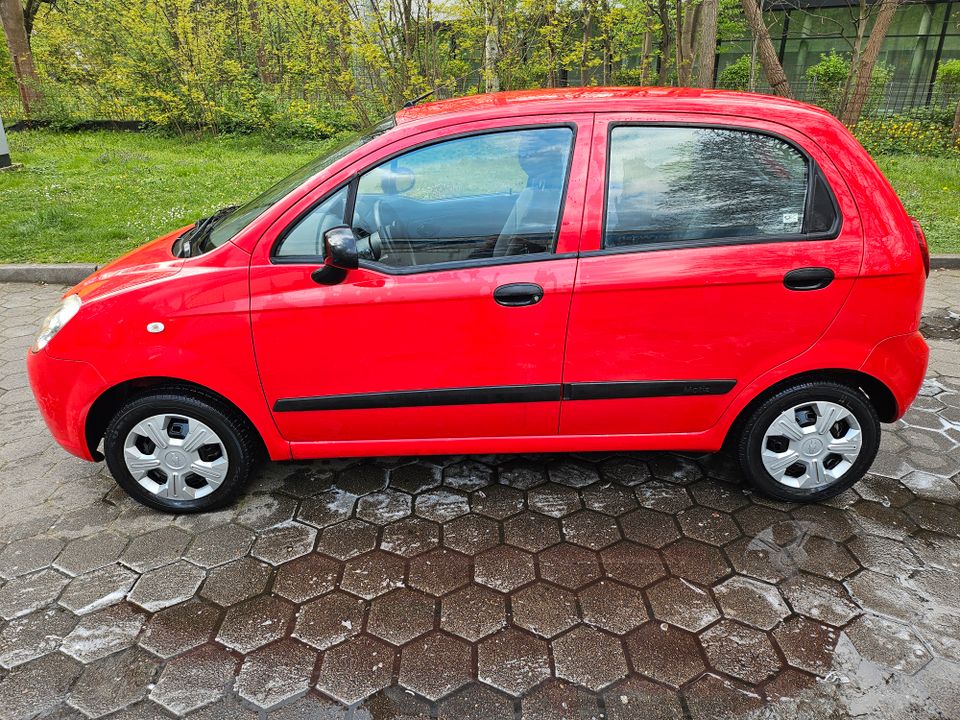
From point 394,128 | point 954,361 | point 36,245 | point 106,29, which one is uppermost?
point 106,29

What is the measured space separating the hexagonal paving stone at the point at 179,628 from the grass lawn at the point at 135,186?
16.7 feet

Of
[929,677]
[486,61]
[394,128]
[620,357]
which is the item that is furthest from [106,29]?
[929,677]

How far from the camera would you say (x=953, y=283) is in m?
6.20

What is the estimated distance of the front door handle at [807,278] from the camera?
9.03 feet

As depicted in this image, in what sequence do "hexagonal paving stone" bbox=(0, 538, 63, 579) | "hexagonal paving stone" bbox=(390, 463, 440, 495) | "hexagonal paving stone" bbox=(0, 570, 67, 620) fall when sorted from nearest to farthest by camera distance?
"hexagonal paving stone" bbox=(0, 570, 67, 620) → "hexagonal paving stone" bbox=(0, 538, 63, 579) → "hexagonal paving stone" bbox=(390, 463, 440, 495)

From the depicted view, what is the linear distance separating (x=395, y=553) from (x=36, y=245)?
20.3 ft

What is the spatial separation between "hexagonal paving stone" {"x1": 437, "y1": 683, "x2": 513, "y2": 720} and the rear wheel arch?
1.46 m

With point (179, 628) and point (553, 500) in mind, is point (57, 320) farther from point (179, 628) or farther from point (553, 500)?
point (553, 500)

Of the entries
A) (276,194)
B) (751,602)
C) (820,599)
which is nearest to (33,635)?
(276,194)

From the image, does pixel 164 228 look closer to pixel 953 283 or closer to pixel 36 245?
pixel 36 245

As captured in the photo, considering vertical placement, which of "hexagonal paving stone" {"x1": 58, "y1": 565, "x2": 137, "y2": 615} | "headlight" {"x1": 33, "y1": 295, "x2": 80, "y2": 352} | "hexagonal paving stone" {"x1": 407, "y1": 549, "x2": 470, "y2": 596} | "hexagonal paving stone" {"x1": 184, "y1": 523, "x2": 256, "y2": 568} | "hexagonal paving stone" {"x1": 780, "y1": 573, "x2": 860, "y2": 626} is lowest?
"hexagonal paving stone" {"x1": 780, "y1": 573, "x2": 860, "y2": 626}

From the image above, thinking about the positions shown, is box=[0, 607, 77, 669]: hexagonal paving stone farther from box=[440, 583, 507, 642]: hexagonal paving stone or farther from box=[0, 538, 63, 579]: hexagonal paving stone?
box=[440, 583, 507, 642]: hexagonal paving stone

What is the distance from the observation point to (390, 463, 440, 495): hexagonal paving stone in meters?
3.35

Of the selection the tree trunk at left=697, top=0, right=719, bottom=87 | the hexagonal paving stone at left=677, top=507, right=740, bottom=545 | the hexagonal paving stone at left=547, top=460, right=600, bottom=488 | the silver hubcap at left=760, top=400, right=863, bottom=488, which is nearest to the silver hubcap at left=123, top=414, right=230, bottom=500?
the hexagonal paving stone at left=547, top=460, right=600, bottom=488
